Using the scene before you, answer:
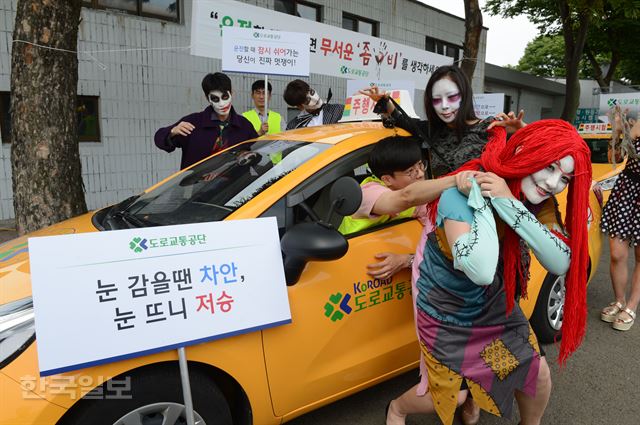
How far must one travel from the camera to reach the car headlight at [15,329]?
5.14 ft

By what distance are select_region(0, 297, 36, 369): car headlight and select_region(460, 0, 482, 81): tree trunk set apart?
7420 mm

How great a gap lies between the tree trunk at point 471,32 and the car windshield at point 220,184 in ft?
19.7

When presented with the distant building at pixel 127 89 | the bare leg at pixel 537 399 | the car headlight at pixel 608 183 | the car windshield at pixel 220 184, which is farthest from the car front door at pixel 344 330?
the distant building at pixel 127 89

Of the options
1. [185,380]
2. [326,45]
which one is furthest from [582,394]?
[326,45]

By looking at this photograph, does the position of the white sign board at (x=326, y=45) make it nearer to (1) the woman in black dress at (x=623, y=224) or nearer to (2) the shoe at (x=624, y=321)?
(1) the woman in black dress at (x=623, y=224)

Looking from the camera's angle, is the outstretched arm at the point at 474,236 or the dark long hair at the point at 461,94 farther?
the dark long hair at the point at 461,94

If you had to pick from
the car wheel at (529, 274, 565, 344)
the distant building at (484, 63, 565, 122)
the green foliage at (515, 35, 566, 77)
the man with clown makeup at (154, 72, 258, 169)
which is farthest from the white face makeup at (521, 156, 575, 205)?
the green foliage at (515, 35, 566, 77)

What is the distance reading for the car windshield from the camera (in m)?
2.20

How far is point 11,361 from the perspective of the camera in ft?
5.08

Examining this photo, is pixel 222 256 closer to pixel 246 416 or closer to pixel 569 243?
pixel 246 416

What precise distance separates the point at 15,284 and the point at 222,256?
0.78m

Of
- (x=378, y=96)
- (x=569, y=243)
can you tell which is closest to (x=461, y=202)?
(x=569, y=243)

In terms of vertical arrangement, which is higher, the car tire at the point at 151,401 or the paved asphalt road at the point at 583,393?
the car tire at the point at 151,401

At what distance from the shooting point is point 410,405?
2.23 metres
